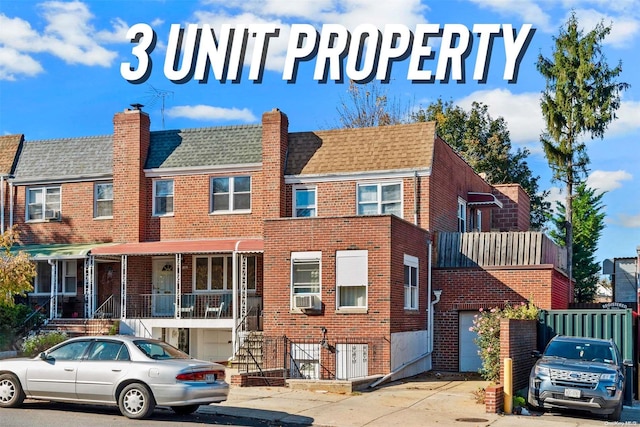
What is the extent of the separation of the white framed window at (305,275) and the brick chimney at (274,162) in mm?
4130

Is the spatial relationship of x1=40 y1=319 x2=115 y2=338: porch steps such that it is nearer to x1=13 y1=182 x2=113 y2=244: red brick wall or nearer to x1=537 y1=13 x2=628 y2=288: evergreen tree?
x1=13 y1=182 x2=113 y2=244: red brick wall

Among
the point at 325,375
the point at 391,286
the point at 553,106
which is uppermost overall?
the point at 553,106

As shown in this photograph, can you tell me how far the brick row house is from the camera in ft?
75.7

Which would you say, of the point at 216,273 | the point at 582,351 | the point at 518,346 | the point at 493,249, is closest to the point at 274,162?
the point at 216,273

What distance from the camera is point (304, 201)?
27781mm

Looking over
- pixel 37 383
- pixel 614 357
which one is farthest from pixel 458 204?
pixel 37 383

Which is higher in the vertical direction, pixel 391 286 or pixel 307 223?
pixel 307 223

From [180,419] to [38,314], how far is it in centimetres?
1399

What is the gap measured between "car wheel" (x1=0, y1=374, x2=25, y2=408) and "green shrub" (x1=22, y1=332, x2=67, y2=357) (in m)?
8.87

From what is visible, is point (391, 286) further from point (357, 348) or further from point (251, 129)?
point (251, 129)

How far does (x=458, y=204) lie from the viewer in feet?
101

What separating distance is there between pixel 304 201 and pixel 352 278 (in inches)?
211

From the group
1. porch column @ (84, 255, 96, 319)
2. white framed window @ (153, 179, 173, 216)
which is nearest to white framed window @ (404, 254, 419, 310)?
white framed window @ (153, 179, 173, 216)

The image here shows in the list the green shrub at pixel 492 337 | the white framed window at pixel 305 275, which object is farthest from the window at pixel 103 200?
the green shrub at pixel 492 337
